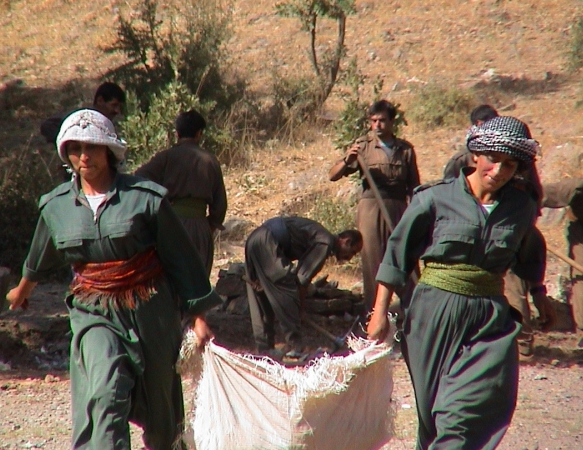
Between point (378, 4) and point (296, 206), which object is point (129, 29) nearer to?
point (296, 206)

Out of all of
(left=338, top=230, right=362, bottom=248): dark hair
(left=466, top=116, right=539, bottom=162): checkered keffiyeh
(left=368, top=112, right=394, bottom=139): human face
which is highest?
(left=466, top=116, right=539, bottom=162): checkered keffiyeh

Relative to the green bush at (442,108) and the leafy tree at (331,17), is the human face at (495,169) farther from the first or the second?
the leafy tree at (331,17)

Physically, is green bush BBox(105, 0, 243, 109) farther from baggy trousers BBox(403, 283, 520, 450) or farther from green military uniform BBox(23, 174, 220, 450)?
baggy trousers BBox(403, 283, 520, 450)

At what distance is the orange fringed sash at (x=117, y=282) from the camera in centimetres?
378

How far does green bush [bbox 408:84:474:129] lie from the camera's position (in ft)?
45.8

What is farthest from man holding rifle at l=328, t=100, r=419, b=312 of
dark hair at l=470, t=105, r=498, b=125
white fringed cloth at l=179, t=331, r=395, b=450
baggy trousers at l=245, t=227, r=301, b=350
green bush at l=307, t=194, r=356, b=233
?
white fringed cloth at l=179, t=331, r=395, b=450

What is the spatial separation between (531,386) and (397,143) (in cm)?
222

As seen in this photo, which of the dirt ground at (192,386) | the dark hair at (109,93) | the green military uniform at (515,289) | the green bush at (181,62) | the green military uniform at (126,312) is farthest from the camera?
the green bush at (181,62)

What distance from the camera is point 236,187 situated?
12.8 m

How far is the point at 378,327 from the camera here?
3.99 meters

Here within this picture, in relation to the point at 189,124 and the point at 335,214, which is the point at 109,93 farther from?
the point at 335,214

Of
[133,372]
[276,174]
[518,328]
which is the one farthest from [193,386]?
[276,174]

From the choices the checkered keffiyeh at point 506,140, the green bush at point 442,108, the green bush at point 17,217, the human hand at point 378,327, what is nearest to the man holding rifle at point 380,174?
the human hand at point 378,327

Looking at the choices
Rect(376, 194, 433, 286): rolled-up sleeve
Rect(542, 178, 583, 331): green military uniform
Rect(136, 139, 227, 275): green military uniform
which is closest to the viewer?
Rect(376, 194, 433, 286): rolled-up sleeve
